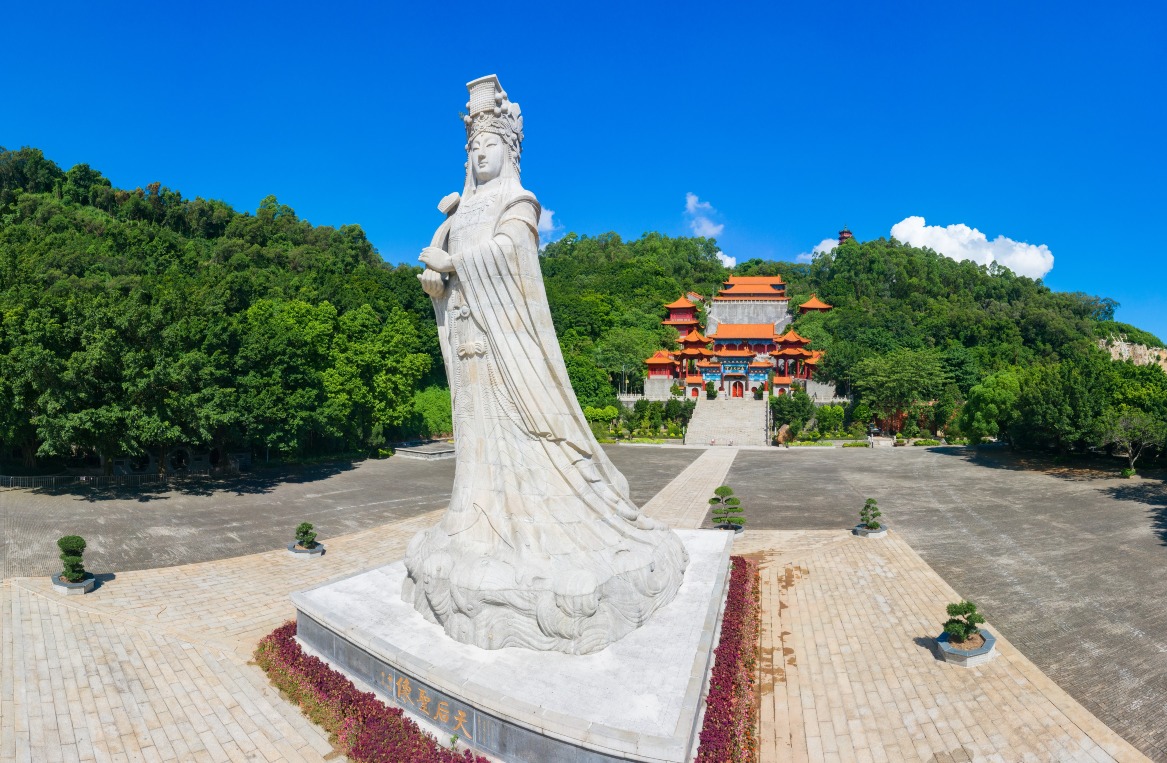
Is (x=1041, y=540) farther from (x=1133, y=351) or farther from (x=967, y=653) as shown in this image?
(x=1133, y=351)

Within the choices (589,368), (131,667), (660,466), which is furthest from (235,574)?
(589,368)

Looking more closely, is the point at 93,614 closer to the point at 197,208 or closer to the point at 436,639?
the point at 436,639

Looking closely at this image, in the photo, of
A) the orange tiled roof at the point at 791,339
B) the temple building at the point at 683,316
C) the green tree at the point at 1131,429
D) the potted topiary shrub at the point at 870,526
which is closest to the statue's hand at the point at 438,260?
the potted topiary shrub at the point at 870,526

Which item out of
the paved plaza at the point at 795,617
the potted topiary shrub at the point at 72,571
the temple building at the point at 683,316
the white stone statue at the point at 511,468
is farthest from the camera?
the temple building at the point at 683,316

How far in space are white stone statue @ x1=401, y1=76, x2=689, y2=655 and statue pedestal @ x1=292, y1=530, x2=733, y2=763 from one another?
1.16 ft

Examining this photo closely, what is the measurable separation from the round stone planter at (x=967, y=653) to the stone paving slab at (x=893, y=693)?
0.10 metres

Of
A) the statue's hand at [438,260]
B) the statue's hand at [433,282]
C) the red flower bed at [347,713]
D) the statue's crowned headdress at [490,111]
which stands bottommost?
the red flower bed at [347,713]

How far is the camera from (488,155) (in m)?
8.71

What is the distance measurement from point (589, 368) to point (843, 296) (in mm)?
46924

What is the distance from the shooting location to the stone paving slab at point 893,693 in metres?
7.25

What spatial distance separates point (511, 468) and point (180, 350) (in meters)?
18.0

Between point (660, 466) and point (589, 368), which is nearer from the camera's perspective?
point (660, 466)

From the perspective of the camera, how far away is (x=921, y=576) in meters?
13.4

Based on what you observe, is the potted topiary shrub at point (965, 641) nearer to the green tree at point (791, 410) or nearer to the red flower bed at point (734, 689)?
the red flower bed at point (734, 689)
